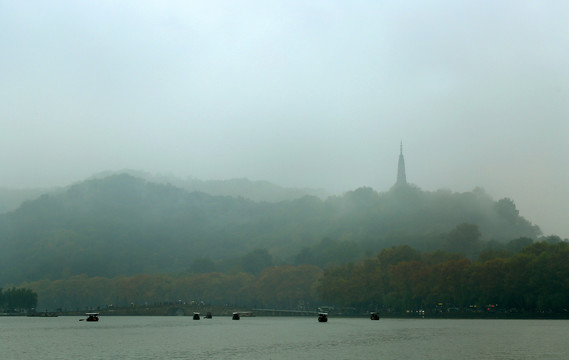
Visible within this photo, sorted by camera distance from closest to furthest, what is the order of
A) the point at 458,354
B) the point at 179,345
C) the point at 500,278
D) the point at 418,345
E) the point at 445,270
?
1. the point at 458,354
2. the point at 418,345
3. the point at 179,345
4. the point at 500,278
5. the point at 445,270

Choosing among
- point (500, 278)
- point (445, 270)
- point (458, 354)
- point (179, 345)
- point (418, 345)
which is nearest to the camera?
point (458, 354)

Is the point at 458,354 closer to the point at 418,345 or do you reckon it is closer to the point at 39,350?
the point at 418,345

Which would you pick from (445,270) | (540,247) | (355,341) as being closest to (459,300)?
(445,270)

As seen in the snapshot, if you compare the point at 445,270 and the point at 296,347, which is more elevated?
the point at 445,270

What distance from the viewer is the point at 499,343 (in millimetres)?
97188

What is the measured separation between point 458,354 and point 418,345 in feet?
49.0

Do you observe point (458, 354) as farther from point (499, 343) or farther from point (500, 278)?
point (500, 278)

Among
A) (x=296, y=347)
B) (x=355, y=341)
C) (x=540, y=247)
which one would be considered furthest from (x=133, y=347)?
(x=540, y=247)

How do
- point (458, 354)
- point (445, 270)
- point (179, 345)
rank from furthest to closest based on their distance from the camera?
1. point (445, 270)
2. point (179, 345)
3. point (458, 354)

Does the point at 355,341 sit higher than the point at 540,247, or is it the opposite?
the point at 540,247

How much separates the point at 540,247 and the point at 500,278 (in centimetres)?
1712

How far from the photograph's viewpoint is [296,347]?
97.2 meters

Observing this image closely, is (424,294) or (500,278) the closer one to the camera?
(500,278)

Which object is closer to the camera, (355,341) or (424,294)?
(355,341)
